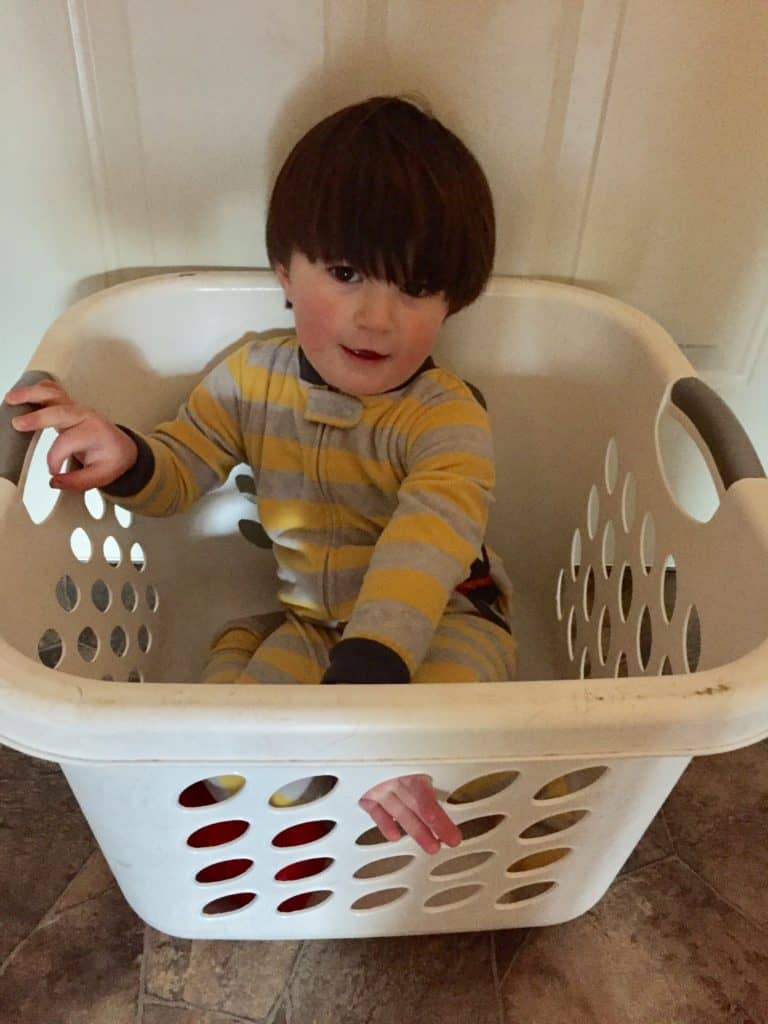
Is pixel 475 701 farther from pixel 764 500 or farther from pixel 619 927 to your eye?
pixel 619 927

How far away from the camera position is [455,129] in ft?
2.47

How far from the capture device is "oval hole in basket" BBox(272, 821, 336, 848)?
0.66 m

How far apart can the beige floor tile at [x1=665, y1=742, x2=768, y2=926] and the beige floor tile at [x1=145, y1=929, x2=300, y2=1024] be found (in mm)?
405

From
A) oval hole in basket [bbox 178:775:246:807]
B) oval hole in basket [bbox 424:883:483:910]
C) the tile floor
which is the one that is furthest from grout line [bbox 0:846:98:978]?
oval hole in basket [bbox 424:883:483:910]

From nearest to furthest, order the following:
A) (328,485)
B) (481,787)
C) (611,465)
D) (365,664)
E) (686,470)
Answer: (365,664) → (481,787) → (328,485) → (611,465) → (686,470)

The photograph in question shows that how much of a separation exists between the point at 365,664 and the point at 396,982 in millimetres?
360

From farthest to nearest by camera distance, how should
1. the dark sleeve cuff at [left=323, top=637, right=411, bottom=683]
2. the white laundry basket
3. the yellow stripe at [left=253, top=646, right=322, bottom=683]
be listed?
1. the yellow stripe at [left=253, top=646, right=322, bottom=683]
2. the dark sleeve cuff at [left=323, top=637, right=411, bottom=683]
3. the white laundry basket

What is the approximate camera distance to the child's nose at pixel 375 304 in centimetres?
66

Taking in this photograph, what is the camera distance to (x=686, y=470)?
41.0 inches

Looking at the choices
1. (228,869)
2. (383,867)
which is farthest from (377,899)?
(228,869)

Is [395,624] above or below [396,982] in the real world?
Answer: above

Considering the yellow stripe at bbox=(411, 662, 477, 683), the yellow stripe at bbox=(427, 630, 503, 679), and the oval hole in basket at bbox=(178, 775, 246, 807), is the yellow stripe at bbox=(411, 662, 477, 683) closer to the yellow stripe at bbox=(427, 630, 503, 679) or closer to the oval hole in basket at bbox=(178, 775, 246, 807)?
the yellow stripe at bbox=(427, 630, 503, 679)

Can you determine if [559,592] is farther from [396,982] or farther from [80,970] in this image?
[80,970]

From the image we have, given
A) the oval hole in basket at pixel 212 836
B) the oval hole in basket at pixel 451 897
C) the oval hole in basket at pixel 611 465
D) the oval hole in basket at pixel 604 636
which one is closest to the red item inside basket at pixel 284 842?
the oval hole in basket at pixel 212 836
